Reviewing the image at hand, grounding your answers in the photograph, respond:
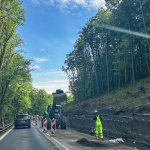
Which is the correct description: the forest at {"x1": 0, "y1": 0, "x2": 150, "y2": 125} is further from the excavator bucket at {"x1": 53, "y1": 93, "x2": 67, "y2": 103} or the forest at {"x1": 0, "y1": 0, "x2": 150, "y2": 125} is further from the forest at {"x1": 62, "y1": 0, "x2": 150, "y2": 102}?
the excavator bucket at {"x1": 53, "y1": 93, "x2": 67, "y2": 103}

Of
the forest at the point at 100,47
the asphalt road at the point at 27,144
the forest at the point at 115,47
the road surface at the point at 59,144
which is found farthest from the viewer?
the forest at the point at 115,47

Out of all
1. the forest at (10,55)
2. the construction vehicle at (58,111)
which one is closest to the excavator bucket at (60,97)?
the construction vehicle at (58,111)

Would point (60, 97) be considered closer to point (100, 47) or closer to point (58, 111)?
point (58, 111)

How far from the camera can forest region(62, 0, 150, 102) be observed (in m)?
31.2

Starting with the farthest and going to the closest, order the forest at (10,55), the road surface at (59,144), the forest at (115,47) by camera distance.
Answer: the forest at (115,47) < the forest at (10,55) < the road surface at (59,144)

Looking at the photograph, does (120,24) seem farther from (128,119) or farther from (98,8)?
(128,119)

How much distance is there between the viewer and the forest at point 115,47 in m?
31.2

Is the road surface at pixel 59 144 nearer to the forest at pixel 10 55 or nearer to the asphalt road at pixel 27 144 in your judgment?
the asphalt road at pixel 27 144

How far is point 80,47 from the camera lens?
5509 cm

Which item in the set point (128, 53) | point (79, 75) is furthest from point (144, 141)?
point (79, 75)

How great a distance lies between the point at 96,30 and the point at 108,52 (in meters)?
6.58

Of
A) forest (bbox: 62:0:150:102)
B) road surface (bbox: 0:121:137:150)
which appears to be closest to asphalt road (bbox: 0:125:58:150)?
road surface (bbox: 0:121:137:150)

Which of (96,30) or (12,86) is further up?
(96,30)

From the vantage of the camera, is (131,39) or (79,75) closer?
(131,39)
